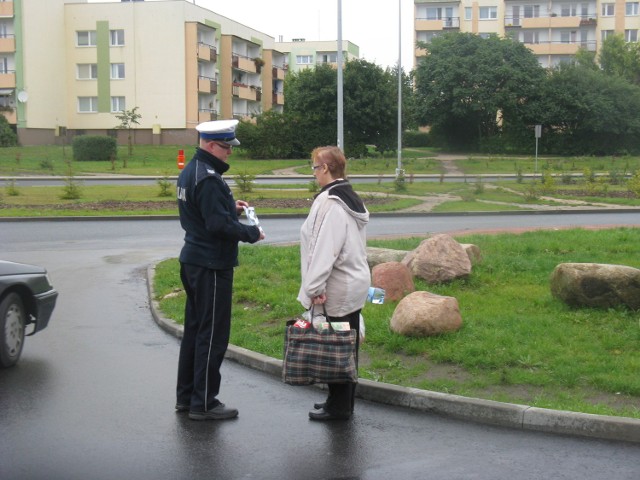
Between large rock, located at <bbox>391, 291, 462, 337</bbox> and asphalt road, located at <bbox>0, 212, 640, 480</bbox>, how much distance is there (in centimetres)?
121

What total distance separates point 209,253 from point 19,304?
2.53 metres

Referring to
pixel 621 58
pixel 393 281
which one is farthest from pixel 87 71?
pixel 393 281

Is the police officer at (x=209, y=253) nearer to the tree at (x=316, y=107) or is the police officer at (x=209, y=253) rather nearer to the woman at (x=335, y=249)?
the woman at (x=335, y=249)

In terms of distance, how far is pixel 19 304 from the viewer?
767cm

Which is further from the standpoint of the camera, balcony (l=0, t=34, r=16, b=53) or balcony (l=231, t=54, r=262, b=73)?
balcony (l=231, t=54, r=262, b=73)

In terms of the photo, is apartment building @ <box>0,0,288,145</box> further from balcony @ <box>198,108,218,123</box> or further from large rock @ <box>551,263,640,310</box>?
large rock @ <box>551,263,640,310</box>

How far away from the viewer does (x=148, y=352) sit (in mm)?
8320

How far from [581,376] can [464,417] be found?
112 centimetres

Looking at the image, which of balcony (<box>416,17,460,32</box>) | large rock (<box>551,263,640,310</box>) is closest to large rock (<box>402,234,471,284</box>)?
large rock (<box>551,263,640,310</box>)

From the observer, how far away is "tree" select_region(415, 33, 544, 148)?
64438 millimetres

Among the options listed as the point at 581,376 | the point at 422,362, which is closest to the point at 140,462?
the point at 422,362

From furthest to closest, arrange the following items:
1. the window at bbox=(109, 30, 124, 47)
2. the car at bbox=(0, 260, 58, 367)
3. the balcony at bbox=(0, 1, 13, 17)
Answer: the window at bbox=(109, 30, 124, 47), the balcony at bbox=(0, 1, 13, 17), the car at bbox=(0, 260, 58, 367)

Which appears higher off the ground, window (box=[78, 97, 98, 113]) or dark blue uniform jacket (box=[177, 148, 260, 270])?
window (box=[78, 97, 98, 113])

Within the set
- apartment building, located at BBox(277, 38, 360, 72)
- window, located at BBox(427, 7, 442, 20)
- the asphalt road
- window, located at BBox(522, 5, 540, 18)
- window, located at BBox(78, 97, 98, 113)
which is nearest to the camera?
the asphalt road
